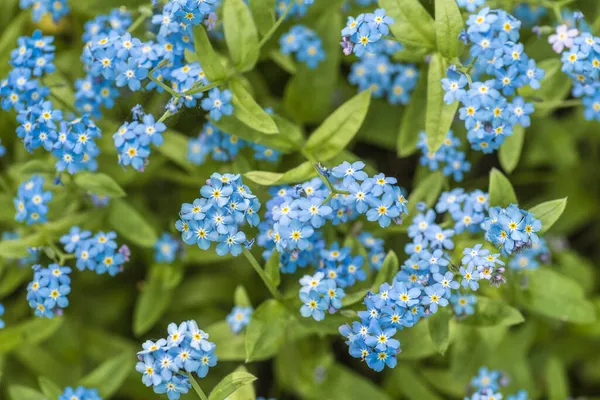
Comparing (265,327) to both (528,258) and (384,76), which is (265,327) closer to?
(528,258)

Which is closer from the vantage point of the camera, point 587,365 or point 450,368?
point 450,368

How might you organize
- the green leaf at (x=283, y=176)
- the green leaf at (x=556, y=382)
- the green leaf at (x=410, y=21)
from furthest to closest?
the green leaf at (x=556, y=382), the green leaf at (x=410, y=21), the green leaf at (x=283, y=176)

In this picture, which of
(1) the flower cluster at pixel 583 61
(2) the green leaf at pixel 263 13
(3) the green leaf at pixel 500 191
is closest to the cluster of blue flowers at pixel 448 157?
(3) the green leaf at pixel 500 191

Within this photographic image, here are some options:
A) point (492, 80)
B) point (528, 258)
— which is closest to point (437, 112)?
point (492, 80)

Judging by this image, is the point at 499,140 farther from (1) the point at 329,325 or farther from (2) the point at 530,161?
(2) the point at 530,161

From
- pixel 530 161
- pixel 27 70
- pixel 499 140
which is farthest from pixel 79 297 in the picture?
pixel 530 161

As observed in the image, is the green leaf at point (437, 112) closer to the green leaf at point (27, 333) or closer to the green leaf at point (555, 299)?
the green leaf at point (555, 299)
